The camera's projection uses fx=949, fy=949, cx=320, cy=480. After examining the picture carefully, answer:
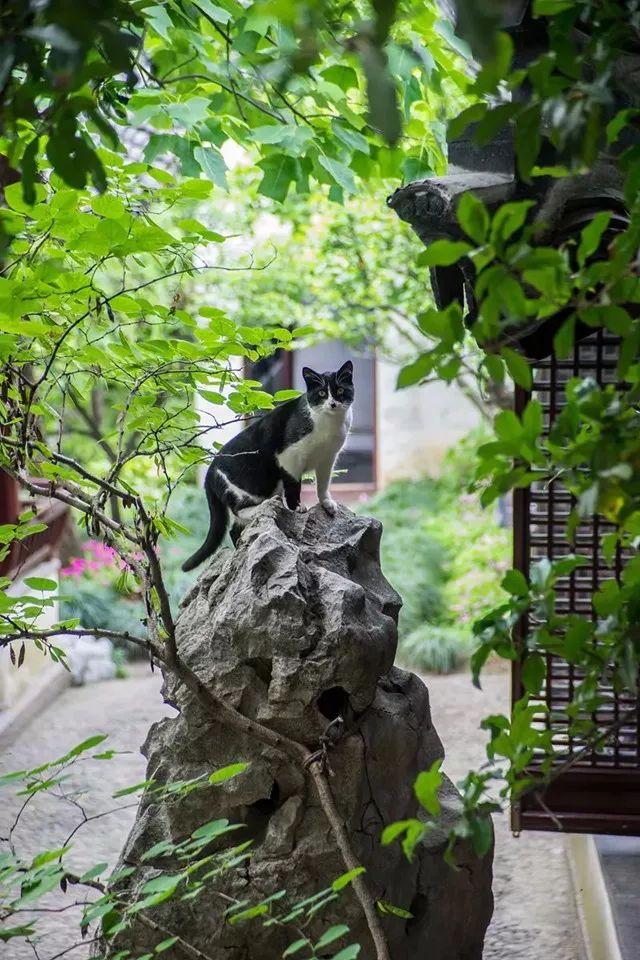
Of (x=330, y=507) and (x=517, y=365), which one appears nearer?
(x=517, y=365)

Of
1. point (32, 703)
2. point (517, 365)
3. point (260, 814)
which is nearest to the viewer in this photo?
point (517, 365)

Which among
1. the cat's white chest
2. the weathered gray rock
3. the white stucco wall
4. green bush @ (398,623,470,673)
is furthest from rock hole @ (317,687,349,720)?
the white stucco wall

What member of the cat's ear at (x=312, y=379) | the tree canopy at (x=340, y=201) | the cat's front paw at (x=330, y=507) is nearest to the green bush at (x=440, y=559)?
the cat's ear at (x=312, y=379)

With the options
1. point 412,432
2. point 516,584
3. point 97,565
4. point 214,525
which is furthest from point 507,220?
point 412,432

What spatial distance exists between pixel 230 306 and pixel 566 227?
24.5 feet

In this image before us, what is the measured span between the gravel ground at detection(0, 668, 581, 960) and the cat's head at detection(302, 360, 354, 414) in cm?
132

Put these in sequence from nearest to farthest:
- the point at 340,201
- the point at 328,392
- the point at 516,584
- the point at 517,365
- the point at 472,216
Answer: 1. the point at 472,216
2. the point at 517,365
3. the point at 516,584
4. the point at 340,201
5. the point at 328,392

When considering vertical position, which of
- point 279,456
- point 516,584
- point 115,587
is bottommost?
point 115,587

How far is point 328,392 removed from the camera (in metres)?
3.38

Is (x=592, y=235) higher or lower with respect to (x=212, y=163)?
lower

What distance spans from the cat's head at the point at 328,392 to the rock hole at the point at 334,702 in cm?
108

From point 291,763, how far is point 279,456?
112 cm

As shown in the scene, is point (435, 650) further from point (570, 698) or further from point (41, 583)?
point (41, 583)

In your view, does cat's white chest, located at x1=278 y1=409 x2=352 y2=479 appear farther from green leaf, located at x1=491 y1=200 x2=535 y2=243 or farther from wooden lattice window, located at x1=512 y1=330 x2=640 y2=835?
green leaf, located at x1=491 y1=200 x2=535 y2=243
